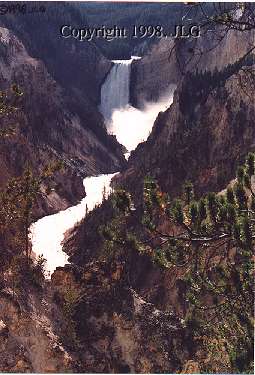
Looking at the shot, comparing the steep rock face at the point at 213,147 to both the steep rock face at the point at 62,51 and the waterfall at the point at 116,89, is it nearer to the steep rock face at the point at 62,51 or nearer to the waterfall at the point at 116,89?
the steep rock face at the point at 62,51

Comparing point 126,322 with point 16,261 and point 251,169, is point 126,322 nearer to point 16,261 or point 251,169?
point 16,261

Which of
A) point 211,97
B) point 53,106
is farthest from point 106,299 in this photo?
point 53,106

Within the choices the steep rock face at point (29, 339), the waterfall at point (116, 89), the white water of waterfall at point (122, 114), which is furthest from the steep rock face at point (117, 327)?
the waterfall at point (116, 89)

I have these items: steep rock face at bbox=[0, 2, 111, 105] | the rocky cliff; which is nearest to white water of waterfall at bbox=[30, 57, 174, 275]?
steep rock face at bbox=[0, 2, 111, 105]

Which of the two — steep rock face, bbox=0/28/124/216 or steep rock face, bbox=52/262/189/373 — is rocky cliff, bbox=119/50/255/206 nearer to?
steep rock face, bbox=0/28/124/216

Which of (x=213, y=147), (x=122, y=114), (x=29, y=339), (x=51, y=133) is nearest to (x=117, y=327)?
(x=29, y=339)

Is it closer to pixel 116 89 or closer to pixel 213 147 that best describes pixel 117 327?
pixel 213 147
